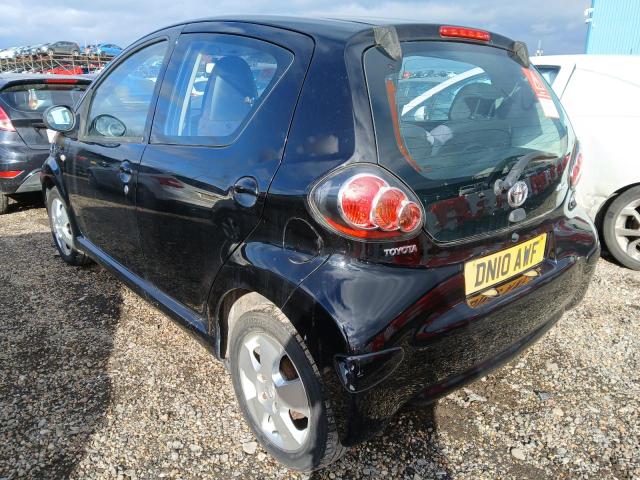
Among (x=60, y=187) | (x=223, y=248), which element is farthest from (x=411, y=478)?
(x=60, y=187)

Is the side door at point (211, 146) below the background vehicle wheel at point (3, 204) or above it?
above

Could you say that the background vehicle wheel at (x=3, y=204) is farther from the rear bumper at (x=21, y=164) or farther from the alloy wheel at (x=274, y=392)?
the alloy wheel at (x=274, y=392)

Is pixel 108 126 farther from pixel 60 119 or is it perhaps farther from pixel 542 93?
pixel 542 93

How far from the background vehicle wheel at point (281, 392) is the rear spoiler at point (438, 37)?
1.03m

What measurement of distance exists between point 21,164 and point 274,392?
4735 millimetres

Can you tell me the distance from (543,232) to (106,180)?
2.26m

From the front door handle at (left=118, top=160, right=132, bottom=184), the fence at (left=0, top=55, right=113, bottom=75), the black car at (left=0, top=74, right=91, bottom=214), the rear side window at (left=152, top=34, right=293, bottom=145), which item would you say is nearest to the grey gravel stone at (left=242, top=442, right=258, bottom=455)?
the rear side window at (left=152, top=34, right=293, bottom=145)

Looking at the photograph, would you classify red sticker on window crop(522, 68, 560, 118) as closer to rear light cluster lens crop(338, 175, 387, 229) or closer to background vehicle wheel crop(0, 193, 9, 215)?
rear light cluster lens crop(338, 175, 387, 229)

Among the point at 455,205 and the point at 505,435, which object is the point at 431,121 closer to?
the point at 455,205

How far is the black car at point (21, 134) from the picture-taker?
531cm

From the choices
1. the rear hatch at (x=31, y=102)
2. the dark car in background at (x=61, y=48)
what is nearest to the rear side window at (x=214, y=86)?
the rear hatch at (x=31, y=102)

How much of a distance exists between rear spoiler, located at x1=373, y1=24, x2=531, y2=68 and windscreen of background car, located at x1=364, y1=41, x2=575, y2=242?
3 centimetres

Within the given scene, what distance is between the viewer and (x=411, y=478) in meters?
1.92

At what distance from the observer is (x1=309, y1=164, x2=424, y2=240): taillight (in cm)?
156
